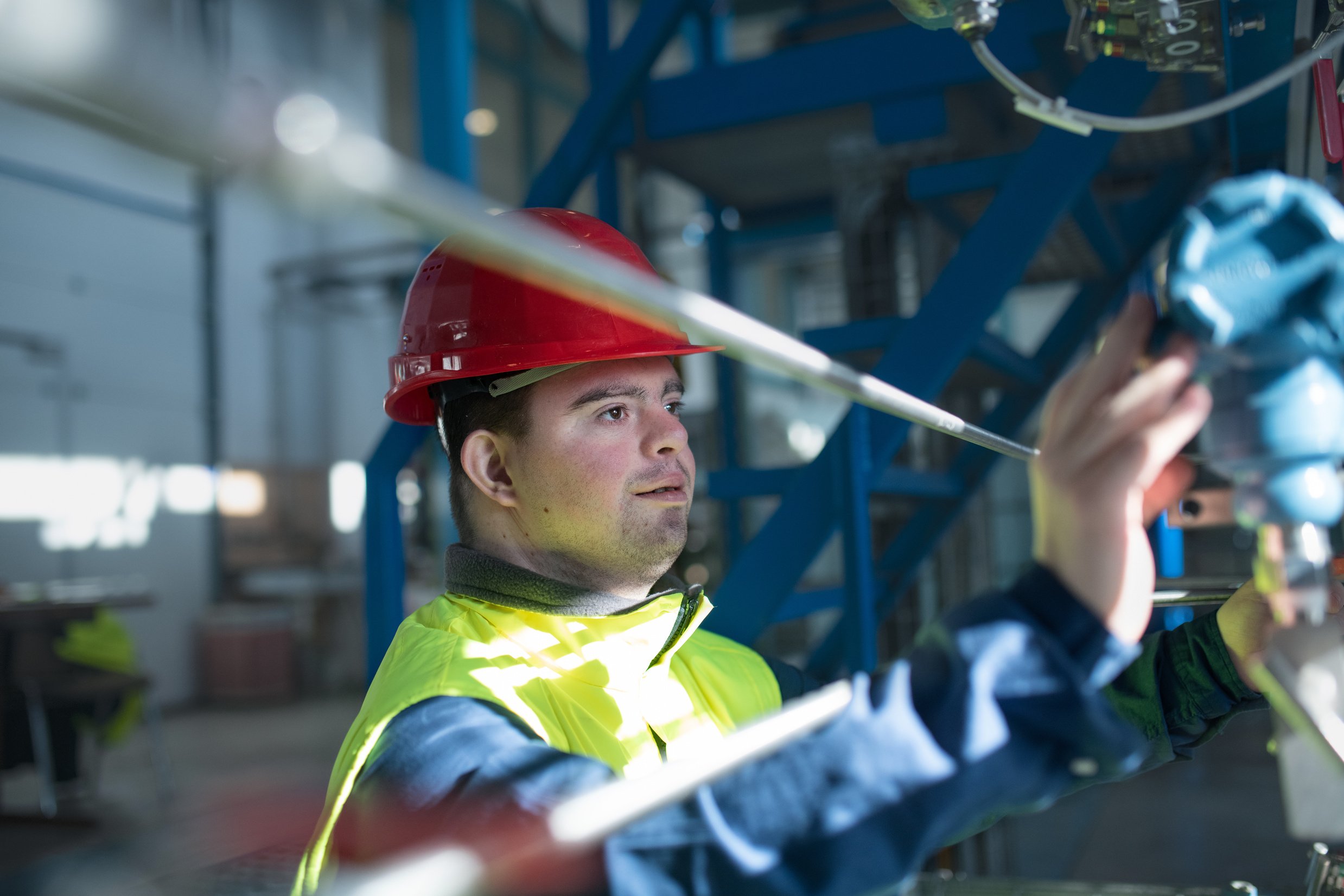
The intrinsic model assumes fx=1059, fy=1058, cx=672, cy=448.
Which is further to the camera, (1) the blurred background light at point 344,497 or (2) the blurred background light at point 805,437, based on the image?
(2) the blurred background light at point 805,437

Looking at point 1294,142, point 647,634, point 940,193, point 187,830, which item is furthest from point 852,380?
point 187,830

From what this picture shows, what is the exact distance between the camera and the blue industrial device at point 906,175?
7.35 feet

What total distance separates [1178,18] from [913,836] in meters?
1.30

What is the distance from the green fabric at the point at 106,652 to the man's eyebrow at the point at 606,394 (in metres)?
5.34

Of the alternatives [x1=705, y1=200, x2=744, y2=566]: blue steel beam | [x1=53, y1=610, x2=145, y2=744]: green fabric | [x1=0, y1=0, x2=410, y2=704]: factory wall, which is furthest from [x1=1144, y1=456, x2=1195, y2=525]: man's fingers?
[x1=0, y1=0, x2=410, y2=704]: factory wall

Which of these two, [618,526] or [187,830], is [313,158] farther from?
[187,830]

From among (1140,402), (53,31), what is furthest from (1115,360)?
(53,31)

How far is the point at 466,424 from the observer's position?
1651 mm

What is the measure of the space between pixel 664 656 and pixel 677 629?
4cm

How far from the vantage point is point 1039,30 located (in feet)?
7.79

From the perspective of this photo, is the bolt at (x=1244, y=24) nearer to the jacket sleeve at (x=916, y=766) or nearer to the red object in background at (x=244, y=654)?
the jacket sleeve at (x=916, y=766)

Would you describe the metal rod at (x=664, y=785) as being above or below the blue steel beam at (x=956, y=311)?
below

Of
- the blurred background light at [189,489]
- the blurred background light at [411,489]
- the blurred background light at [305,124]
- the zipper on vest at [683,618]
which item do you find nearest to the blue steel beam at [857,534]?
the zipper on vest at [683,618]

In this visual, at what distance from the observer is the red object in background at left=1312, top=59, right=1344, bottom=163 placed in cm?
142
